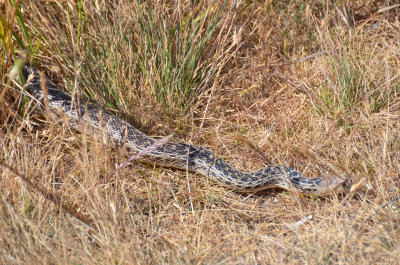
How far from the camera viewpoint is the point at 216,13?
443cm

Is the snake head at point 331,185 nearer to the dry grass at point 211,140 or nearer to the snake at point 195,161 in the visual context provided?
the snake at point 195,161

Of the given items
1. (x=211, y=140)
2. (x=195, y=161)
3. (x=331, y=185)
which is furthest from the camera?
(x=211, y=140)

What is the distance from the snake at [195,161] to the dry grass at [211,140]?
122 mm

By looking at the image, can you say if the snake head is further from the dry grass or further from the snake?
the dry grass

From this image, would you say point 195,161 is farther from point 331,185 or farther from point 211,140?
point 331,185

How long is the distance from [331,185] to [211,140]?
1.36 meters

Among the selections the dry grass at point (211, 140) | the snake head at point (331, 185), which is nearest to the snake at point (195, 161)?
the snake head at point (331, 185)

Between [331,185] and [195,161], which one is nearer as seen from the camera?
[331,185]

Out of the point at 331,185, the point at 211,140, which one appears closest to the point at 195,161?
the point at 211,140

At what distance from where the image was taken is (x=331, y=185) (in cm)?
353

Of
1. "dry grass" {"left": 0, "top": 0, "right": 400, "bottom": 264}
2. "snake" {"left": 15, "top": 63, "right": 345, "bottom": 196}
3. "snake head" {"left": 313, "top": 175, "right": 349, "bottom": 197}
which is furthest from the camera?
"snake" {"left": 15, "top": 63, "right": 345, "bottom": 196}

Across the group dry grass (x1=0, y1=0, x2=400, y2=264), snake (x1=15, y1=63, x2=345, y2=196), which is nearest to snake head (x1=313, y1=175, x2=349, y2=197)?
snake (x1=15, y1=63, x2=345, y2=196)

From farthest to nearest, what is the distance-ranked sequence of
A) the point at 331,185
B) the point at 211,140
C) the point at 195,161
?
1. the point at 211,140
2. the point at 195,161
3. the point at 331,185

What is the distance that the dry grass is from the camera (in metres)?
2.91
